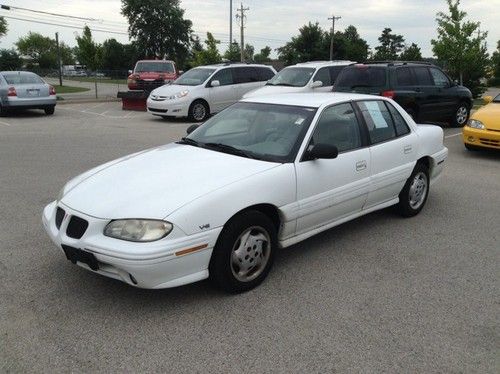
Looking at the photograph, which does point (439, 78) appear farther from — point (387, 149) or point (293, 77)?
point (387, 149)

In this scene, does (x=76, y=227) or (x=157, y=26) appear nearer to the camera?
(x=76, y=227)

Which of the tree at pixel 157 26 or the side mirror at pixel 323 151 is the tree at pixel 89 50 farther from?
the tree at pixel 157 26

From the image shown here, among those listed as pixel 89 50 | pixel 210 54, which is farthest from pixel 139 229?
pixel 210 54

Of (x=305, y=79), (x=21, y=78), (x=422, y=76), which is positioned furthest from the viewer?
(x=21, y=78)

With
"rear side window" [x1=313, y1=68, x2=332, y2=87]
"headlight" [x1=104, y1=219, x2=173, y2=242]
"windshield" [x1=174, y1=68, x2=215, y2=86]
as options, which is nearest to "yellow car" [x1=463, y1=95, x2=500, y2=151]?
"rear side window" [x1=313, y1=68, x2=332, y2=87]

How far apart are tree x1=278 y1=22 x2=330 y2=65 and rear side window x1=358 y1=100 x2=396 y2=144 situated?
6061 centimetres

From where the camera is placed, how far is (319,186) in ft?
13.7

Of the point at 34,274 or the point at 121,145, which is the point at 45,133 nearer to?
the point at 121,145

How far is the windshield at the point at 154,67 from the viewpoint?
70.6 ft

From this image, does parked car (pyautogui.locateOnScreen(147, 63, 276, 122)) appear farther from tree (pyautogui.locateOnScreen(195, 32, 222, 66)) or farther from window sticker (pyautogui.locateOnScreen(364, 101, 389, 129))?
tree (pyautogui.locateOnScreen(195, 32, 222, 66))

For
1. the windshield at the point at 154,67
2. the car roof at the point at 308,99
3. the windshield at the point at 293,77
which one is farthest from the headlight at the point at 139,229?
the windshield at the point at 154,67

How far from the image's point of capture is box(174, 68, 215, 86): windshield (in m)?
15.2

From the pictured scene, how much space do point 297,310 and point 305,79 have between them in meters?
11.1

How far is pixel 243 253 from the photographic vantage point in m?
3.66
